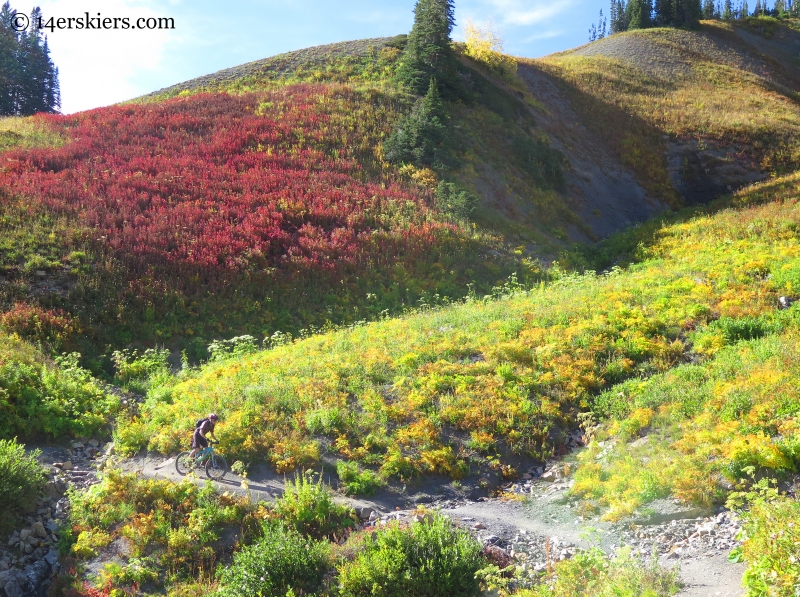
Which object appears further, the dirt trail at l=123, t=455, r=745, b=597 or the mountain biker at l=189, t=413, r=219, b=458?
the mountain biker at l=189, t=413, r=219, b=458

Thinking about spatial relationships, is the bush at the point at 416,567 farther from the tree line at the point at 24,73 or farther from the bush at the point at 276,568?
the tree line at the point at 24,73

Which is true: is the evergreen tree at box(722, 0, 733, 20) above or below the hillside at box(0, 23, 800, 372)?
above

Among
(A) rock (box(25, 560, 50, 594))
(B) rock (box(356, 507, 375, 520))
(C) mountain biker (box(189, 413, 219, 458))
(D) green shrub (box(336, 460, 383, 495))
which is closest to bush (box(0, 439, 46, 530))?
(A) rock (box(25, 560, 50, 594))

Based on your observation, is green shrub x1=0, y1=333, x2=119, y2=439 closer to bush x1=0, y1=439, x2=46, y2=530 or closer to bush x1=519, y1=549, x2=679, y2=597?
bush x1=0, y1=439, x2=46, y2=530

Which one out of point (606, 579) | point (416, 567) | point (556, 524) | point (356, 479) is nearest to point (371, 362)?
point (356, 479)

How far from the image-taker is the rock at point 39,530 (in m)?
8.40

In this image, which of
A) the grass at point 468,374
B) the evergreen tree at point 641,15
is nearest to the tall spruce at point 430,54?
the grass at point 468,374

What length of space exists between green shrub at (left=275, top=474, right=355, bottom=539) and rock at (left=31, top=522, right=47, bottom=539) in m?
3.61

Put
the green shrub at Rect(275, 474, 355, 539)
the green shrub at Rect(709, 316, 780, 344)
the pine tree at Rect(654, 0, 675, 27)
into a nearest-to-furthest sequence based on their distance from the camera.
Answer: the green shrub at Rect(275, 474, 355, 539) < the green shrub at Rect(709, 316, 780, 344) < the pine tree at Rect(654, 0, 675, 27)

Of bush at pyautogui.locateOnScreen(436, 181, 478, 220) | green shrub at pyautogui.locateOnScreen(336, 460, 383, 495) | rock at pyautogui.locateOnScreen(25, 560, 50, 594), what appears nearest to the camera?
rock at pyautogui.locateOnScreen(25, 560, 50, 594)

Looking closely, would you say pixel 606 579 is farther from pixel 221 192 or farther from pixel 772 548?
pixel 221 192

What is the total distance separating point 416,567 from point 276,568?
1.86 meters

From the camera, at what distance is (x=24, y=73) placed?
63094 millimetres

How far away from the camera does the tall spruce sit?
36.4m
